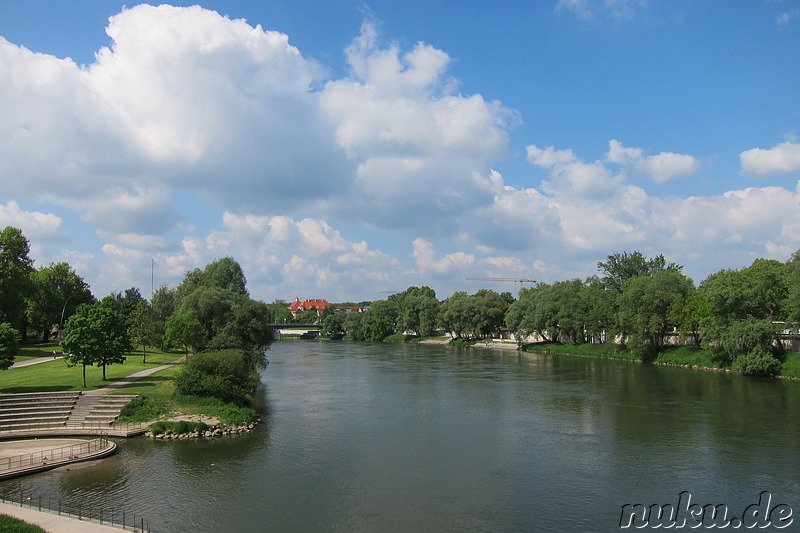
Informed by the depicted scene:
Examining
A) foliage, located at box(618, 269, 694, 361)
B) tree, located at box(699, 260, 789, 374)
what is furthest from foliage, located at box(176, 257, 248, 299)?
tree, located at box(699, 260, 789, 374)

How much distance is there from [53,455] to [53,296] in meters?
70.7

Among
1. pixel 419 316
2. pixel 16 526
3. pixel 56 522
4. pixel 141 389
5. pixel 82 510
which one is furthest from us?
pixel 419 316

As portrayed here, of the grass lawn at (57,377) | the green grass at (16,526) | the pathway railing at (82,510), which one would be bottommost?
the pathway railing at (82,510)

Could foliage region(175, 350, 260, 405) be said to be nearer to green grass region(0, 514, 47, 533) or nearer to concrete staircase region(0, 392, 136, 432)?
concrete staircase region(0, 392, 136, 432)

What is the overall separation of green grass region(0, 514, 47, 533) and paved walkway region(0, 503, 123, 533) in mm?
395

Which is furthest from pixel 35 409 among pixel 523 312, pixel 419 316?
pixel 419 316

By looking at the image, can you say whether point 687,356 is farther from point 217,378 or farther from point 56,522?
point 56,522

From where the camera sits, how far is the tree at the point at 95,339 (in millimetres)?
38469

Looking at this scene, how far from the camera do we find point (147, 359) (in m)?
61.8

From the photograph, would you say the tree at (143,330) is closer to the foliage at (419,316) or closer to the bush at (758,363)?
the bush at (758,363)

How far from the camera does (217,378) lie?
38.2 meters

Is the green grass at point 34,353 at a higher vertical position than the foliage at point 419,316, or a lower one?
lower

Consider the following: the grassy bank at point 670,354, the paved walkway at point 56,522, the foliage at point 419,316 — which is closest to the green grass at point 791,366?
the grassy bank at point 670,354

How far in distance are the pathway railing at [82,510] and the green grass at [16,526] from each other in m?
1.82
